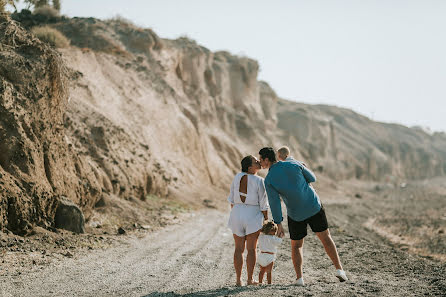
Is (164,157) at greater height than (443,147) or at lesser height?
lesser

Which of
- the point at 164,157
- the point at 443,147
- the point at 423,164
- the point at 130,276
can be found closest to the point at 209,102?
the point at 164,157

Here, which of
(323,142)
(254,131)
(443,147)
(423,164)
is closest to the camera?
(254,131)

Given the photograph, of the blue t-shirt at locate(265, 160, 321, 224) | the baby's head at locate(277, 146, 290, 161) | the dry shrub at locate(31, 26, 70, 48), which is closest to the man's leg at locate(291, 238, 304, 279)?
the blue t-shirt at locate(265, 160, 321, 224)

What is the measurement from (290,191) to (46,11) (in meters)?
26.8

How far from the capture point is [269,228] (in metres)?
6.60

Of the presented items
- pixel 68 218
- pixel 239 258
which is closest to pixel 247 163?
pixel 239 258

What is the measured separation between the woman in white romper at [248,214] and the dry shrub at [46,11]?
26165mm

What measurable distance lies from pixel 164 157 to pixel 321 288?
59.5 ft

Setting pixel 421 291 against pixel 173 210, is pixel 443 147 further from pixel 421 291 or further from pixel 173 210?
pixel 421 291

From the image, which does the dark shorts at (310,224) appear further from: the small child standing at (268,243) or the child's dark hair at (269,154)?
the child's dark hair at (269,154)

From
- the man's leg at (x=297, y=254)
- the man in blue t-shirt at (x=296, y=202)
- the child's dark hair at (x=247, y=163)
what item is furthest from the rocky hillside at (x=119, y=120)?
the man's leg at (x=297, y=254)

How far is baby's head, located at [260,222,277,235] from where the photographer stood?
659 cm

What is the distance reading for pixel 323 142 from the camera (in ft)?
215

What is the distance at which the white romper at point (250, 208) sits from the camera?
652cm
